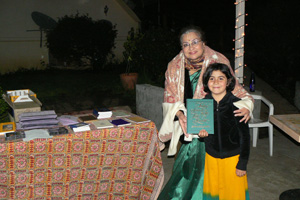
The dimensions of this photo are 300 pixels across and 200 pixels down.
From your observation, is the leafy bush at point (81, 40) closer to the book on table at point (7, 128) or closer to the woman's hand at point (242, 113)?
the book on table at point (7, 128)

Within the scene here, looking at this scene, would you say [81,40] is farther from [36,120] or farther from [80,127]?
[80,127]

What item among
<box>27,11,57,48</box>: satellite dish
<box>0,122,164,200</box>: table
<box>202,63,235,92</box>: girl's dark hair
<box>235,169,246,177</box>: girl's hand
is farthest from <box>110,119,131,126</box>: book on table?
<box>27,11,57,48</box>: satellite dish

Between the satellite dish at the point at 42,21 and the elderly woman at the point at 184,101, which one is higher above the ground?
the satellite dish at the point at 42,21

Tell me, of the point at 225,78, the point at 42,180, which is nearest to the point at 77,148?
the point at 42,180

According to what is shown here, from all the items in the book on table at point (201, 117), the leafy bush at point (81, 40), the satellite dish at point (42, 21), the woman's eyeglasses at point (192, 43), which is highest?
the satellite dish at point (42, 21)

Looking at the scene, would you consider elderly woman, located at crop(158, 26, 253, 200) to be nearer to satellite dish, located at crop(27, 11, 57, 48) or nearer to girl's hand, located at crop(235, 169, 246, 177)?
girl's hand, located at crop(235, 169, 246, 177)

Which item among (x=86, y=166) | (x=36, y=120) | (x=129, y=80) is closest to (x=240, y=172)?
(x=86, y=166)

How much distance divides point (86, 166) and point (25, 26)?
492 inches

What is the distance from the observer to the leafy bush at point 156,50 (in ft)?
25.7

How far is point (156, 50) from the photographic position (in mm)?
7836

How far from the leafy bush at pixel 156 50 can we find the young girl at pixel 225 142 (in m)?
5.16

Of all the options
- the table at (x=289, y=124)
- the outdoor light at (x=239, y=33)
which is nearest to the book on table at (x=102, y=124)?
the table at (x=289, y=124)

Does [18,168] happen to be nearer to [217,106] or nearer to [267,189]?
[217,106]

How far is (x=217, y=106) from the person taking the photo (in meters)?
2.75
